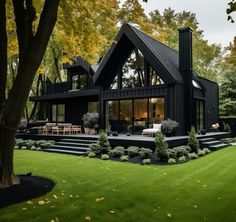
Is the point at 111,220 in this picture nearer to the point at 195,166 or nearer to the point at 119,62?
the point at 195,166

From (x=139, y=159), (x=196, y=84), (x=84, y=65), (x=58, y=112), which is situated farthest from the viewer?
(x=58, y=112)

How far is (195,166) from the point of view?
10.5 metres

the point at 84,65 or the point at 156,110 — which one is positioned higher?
the point at 84,65

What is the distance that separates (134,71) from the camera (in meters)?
18.8

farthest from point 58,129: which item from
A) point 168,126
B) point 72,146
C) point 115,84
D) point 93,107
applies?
point 168,126

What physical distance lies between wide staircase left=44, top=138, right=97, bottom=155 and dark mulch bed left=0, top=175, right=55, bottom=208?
19.3ft

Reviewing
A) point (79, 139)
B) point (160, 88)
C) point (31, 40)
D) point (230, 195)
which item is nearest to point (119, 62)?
point (160, 88)

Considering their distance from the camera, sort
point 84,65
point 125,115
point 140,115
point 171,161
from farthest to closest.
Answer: point 84,65 < point 125,115 < point 140,115 < point 171,161

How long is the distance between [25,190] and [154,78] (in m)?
12.3

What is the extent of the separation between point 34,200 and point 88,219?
1.74 meters

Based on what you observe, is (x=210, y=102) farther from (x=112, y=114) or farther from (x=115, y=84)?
(x=112, y=114)

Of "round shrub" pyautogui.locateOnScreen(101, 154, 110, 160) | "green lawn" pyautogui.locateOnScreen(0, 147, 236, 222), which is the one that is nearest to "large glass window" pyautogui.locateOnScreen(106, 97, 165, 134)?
"round shrub" pyautogui.locateOnScreen(101, 154, 110, 160)

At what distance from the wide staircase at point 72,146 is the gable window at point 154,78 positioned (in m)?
5.24

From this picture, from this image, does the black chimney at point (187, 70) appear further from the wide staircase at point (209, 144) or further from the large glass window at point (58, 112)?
the large glass window at point (58, 112)
